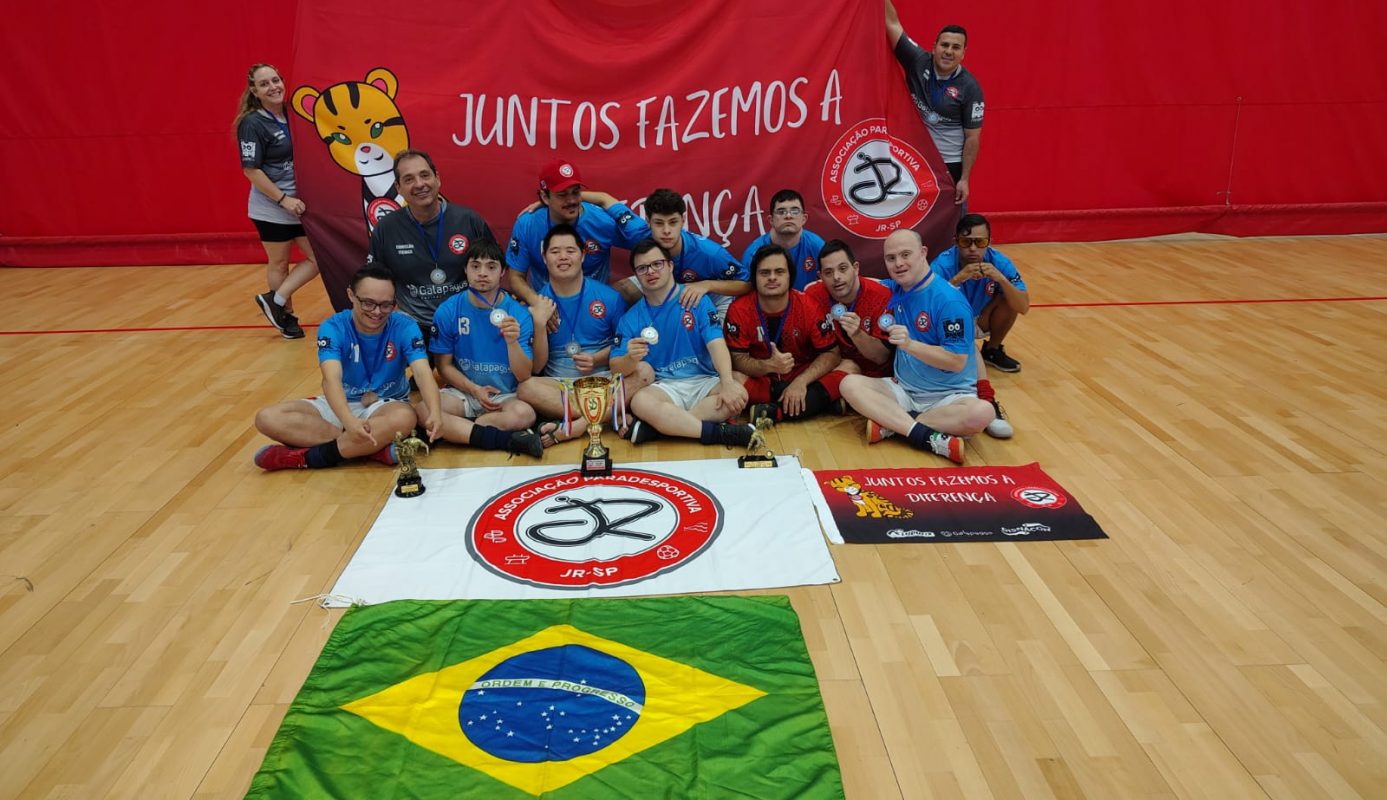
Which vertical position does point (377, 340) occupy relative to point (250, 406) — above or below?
above

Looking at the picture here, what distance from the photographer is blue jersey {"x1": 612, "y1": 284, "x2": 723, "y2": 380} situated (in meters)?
4.49

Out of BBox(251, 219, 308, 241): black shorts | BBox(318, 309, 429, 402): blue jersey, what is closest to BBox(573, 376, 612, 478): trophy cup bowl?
BBox(318, 309, 429, 402): blue jersey

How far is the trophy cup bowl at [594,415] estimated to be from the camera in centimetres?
391

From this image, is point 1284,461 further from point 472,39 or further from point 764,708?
point 472,39

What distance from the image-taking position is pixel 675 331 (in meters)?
4.52

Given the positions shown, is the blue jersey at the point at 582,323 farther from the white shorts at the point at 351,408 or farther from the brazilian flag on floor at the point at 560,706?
the brazilian flag on floor at the point at 560,706

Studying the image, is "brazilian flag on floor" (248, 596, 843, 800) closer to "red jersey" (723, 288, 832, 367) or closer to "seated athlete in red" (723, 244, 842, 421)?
"seated athlete in red" (723, 244, 842, 421)

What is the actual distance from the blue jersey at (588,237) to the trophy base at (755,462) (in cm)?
147

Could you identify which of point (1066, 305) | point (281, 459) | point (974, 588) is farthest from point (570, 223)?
point (1066, 305)

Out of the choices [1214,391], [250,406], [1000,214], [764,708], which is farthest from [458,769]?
[1000,214]

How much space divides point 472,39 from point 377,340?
2.19 meters

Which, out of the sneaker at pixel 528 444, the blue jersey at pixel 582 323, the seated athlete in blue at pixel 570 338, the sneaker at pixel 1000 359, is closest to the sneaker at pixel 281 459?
the sneaker at pixel 528 444

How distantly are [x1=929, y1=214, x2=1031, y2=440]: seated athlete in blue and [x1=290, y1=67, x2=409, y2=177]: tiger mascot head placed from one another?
10.3 feet

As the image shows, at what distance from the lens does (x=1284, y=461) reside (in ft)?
13.3
